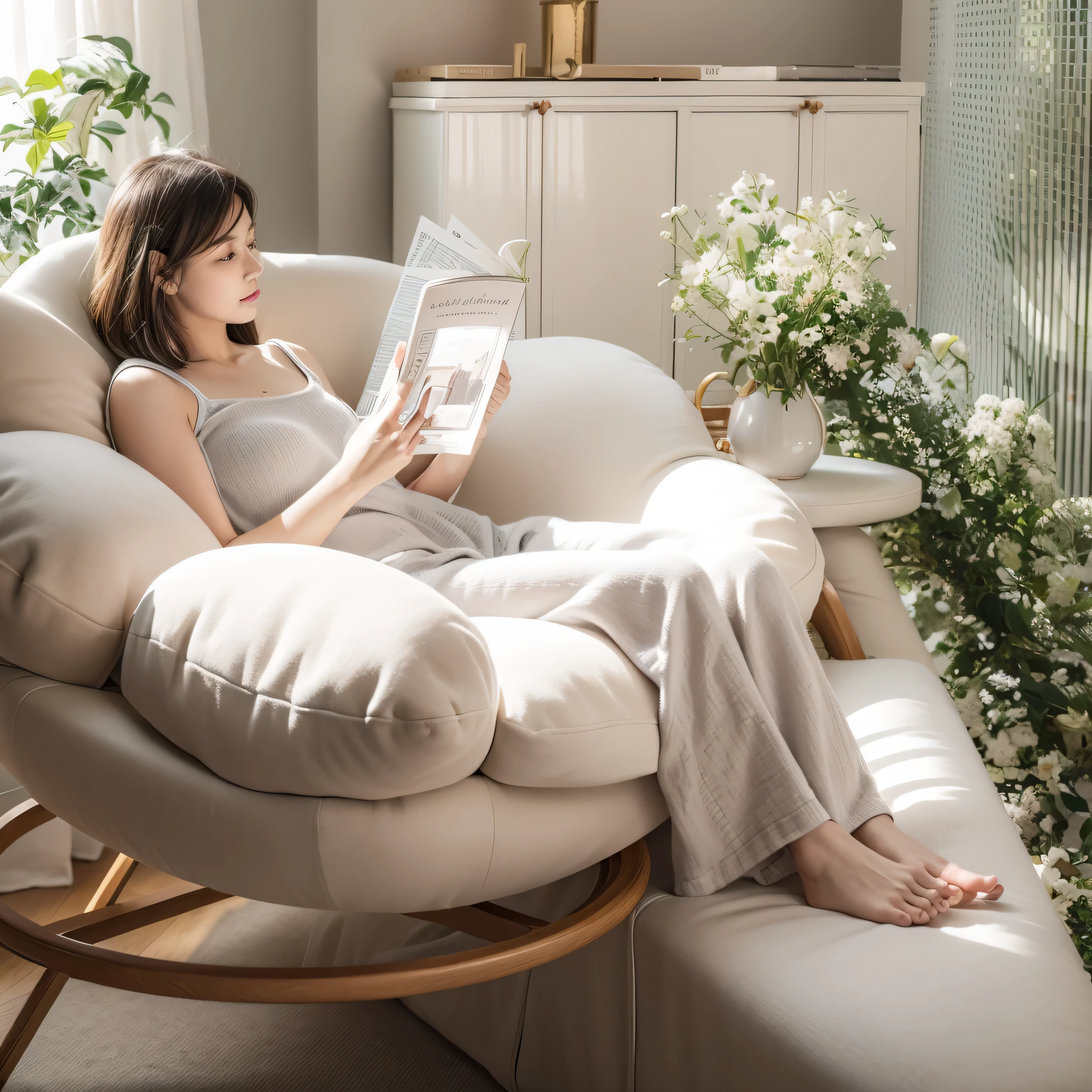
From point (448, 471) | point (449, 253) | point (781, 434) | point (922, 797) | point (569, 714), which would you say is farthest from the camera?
point (781, 434)

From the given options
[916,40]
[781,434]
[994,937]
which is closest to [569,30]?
[916,40]

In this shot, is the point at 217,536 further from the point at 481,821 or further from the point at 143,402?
the point at 481,821

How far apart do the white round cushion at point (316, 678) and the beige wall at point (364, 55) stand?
2537 mm

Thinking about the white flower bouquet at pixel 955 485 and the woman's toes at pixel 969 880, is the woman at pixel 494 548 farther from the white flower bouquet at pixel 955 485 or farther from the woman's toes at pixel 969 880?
the white flower bouquet at pixel 955 485

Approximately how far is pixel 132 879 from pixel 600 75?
7.60 ft

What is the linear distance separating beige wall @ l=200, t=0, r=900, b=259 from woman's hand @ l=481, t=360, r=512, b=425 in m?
1.92

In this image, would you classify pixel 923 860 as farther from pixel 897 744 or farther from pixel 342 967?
pixel 342 967

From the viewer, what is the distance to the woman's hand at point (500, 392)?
1741 millimetres

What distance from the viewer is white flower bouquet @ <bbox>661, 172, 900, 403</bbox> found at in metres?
1.81

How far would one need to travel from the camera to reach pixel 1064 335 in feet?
5.90

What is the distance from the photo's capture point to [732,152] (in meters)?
3.19

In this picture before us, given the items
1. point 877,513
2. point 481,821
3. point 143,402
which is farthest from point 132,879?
point 877,513

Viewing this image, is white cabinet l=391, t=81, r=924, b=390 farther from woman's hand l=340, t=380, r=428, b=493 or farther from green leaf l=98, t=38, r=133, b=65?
woman's hand l=340, t=380, r=428, b=493

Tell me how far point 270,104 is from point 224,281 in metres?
2.05
